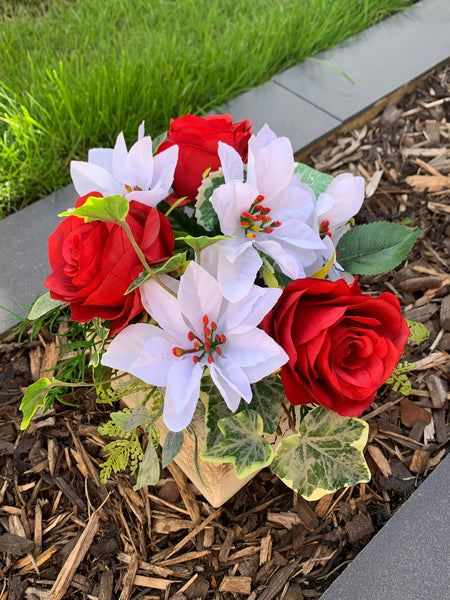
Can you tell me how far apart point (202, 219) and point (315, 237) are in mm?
157

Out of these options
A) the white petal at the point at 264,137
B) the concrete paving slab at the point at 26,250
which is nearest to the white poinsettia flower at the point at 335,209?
the white petal at the point at 264,137

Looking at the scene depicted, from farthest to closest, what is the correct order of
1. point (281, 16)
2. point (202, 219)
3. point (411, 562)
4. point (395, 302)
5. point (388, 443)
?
point (281, 16) < point (388, 443) < point (411, 562) < point (202, 219) < point (395, 302)

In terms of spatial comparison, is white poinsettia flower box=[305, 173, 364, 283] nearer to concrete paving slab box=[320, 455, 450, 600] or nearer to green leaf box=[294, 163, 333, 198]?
green leaf box=[294, 163, 333, 198]

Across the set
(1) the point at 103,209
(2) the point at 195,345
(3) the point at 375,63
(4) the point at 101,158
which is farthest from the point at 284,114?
(1) the point at 103,209

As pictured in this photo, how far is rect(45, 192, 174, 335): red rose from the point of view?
660mm

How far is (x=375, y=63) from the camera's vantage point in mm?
2127

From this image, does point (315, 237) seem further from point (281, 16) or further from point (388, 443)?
point (281, 16)

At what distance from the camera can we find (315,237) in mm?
741

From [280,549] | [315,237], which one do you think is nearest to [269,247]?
[315,237]

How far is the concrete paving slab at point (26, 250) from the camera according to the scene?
54.9 inches

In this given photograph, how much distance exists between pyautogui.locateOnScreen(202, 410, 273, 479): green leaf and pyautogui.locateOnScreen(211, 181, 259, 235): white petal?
0.24m

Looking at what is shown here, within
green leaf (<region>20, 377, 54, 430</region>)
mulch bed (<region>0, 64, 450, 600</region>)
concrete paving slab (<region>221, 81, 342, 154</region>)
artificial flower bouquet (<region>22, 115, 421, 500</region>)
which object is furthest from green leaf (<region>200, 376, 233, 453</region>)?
concrete paving slab (<region>221, 81, 342, 154</region>)

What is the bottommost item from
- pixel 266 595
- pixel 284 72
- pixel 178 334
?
pixel 266 595

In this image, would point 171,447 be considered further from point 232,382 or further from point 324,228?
point 324,228
